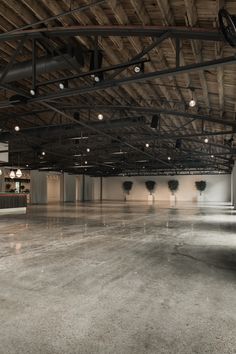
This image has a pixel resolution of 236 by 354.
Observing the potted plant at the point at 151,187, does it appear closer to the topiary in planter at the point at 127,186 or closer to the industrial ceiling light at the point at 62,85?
the topiary in planter at the point at 127,186

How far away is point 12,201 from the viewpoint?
14.3 metres

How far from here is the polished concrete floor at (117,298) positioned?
206 cm

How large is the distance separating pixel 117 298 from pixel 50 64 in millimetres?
3951

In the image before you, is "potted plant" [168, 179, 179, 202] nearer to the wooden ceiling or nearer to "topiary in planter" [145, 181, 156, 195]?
"topiary in planter" [145, 181, 156, 195]

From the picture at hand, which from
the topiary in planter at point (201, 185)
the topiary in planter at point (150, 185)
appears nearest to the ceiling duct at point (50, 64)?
the topiary in planter at point (201, 185)

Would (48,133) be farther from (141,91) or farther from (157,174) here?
(157,174)

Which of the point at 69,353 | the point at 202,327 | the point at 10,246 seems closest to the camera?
the point at 69,353

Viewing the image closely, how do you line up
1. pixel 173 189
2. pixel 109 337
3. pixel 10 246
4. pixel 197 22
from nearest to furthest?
1. pixel 109 337
2. pixel 197 22
3. pixel 10 246
4. pixel 173 189

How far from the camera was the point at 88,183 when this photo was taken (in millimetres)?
31156

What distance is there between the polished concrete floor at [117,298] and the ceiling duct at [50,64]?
3255mm

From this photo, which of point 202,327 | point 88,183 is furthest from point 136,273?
point 88,183

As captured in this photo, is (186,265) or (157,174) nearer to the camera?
(186,265)

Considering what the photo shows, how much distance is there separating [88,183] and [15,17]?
27131mm

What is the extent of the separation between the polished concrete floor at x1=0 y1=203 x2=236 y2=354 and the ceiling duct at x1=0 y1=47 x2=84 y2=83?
3255 millimetres
